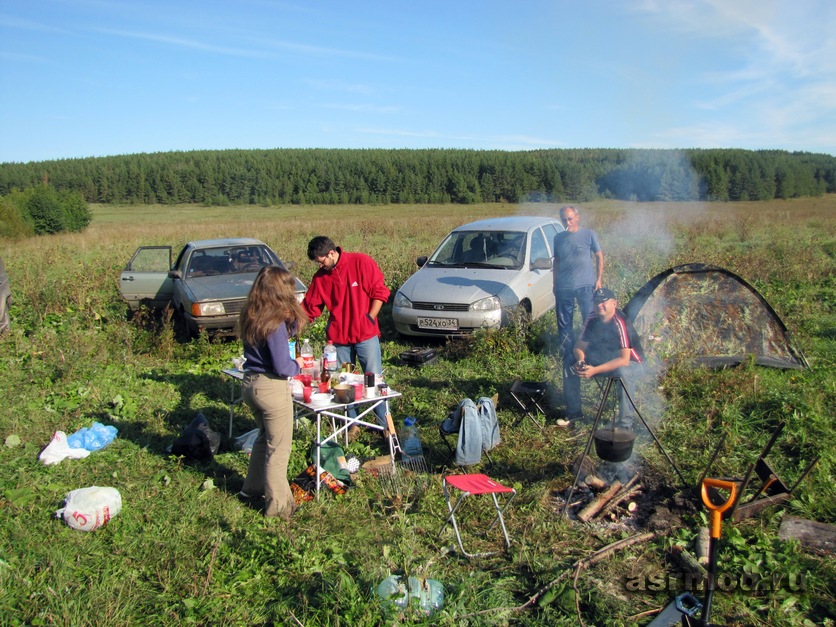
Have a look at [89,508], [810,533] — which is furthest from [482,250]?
[89,508]

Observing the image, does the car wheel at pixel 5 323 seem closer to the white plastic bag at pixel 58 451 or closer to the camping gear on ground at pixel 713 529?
the white plastic bag at pixel 58 451

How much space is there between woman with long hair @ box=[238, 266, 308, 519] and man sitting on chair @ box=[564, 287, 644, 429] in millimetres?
2297

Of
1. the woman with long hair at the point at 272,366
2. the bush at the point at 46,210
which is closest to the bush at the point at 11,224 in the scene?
the bush at the point at 46,210

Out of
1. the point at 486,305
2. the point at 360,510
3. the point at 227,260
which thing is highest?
the point at 227,260

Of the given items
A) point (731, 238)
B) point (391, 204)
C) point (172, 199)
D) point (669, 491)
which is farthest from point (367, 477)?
point (172, 199)

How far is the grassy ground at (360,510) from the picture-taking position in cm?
326

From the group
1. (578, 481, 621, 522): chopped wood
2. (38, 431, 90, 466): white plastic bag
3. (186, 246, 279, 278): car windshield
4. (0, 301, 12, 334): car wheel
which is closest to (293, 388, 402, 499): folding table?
(578, 481, 621, 522): chopped wood

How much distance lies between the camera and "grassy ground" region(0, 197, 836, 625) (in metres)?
3.26

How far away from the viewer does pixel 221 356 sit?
324 inches

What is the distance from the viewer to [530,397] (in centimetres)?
587

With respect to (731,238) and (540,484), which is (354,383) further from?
(731,238)

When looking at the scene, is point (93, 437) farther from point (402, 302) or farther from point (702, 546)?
point (702, 546)

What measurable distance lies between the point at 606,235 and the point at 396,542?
629 inches

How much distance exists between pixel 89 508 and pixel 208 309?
15.2ft
